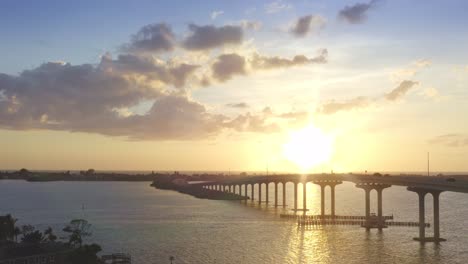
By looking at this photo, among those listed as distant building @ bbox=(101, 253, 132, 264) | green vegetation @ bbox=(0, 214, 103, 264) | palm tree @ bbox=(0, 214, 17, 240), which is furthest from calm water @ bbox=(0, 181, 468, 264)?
palm tree @ bbox=(0, 214, 17, 240)

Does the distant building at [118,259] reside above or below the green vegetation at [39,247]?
below

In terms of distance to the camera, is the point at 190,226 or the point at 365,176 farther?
the point at 365,176

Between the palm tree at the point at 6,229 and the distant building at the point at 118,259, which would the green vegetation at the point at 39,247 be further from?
the distant building at the point at 118,259

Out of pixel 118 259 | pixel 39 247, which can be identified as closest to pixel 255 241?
pixel 118 259

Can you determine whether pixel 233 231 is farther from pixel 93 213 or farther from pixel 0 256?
pixel 93 213

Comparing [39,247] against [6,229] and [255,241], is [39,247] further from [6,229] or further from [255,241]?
[255,241]

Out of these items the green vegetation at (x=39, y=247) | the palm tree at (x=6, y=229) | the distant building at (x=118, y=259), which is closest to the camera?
the green vegetation at (x=39, y=247)

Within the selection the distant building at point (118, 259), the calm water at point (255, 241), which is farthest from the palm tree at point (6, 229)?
the distant building at point (118, 259)

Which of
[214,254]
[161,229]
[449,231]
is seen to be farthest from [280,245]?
[449,231]

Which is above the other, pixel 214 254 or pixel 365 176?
pixel 365 176

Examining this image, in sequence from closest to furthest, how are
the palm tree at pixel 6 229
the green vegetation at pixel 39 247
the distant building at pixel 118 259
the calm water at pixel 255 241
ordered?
the green vegetation at pixel 39 247, the distant building at pixel 118 259, the calm water at pixel 255 241, the palm tree at pixel 6 229

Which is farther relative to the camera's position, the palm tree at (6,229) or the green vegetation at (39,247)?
the palm tree at (6,229)
